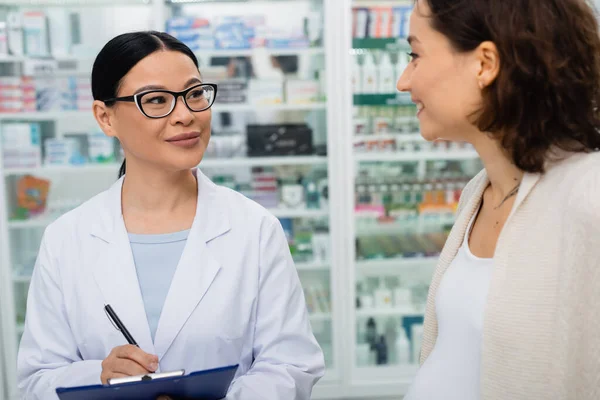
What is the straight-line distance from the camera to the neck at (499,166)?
1.25 metres

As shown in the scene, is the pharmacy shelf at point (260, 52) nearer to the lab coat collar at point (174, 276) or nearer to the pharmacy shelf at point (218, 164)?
the pharmacy shelf at point (218, 164)

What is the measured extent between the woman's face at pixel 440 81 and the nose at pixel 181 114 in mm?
486

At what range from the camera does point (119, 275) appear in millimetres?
1499

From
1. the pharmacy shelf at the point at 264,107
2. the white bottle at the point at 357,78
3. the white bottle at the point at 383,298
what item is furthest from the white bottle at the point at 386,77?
the white bottle at the point at 383,298

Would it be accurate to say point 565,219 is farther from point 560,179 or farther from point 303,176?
point 303,176

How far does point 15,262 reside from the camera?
3.79m

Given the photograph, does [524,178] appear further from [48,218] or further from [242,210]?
[48,218]

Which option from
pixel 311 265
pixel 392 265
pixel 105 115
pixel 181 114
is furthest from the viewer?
pixel 392 265

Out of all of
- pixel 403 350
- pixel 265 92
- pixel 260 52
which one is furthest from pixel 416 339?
pixel 260 52

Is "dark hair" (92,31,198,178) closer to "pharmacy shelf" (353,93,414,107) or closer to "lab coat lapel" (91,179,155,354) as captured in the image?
"lab coat lapel" (91,179,155,354)

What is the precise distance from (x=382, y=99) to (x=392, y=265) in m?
1.07

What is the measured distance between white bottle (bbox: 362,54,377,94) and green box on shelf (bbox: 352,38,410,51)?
6 cm

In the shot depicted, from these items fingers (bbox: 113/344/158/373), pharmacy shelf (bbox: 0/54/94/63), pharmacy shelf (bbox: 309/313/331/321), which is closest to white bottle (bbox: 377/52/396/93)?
pharmacy shelf (bbox: 309/313/331/321)

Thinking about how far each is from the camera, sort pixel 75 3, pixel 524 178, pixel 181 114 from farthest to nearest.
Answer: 1. pixel 75 3
2. pixel 181 114
3. pixel 524 178
